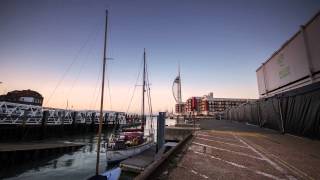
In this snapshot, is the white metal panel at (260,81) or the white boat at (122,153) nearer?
the white boat at (122,153)

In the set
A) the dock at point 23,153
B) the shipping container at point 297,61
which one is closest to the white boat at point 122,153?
the dock at point 23,153

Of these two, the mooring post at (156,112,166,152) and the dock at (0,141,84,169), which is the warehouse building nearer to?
the dock at (0,141,84,169)

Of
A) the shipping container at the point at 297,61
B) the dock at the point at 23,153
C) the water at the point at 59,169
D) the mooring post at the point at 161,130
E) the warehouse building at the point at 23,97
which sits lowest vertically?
the water at the point at 59,169

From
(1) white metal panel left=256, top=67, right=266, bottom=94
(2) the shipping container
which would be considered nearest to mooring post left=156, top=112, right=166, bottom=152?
(2) the shipping container

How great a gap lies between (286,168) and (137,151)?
49.2 ft

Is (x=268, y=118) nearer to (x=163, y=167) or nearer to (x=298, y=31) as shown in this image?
(x=298, y=31)

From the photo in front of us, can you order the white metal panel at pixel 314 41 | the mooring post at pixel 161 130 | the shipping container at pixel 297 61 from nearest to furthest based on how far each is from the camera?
the mooring post at pixel 161 130, the white metal panel at pixel 314 41, the shipping container at pixel 297 61

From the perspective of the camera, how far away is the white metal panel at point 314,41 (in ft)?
43.1

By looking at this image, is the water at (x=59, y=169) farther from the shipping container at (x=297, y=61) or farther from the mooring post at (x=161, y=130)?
the shipping container at (x=297, y=61)

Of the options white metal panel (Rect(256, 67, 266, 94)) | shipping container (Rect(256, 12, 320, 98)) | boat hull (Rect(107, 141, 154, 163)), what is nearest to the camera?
shipping container (Rect(256, 12, 320, 98))

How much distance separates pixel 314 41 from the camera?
535 inches

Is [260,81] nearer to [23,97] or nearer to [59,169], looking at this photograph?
[59,169]

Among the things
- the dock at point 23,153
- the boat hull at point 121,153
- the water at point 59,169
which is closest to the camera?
the water at point 59,169

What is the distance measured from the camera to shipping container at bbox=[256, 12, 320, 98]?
1350 cm
